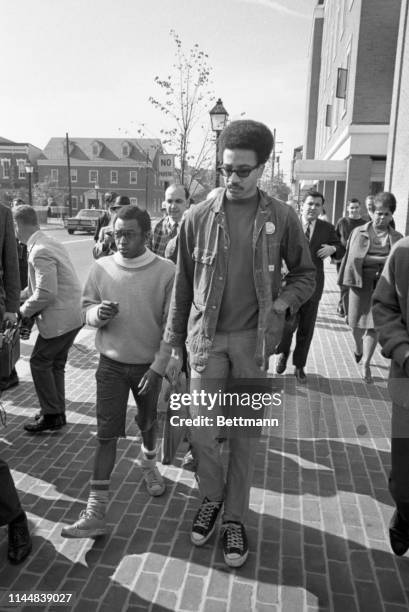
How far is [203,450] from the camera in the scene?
278 cm

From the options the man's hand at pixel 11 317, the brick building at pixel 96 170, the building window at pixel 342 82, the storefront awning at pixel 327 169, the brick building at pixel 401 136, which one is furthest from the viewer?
the brick building at pixel 96 170

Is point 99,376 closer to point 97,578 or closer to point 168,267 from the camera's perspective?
point 168,267

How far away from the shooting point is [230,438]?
2.78 metres

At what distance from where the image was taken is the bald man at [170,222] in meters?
4.34

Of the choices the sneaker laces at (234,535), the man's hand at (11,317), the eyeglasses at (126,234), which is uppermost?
the eyeglasses at (126,234)

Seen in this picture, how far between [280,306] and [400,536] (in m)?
1.43

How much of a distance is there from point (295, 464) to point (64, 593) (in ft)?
6.35

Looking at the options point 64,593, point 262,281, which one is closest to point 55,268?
point 262,281

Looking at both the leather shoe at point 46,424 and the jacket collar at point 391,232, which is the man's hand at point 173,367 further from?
the jacket collar at point 391,232

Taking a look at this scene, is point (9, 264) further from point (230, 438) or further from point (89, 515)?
point (230, 438)

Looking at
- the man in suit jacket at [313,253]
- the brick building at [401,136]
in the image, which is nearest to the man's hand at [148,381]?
the man in suit jacket at [313,253]

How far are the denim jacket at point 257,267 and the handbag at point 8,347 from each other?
1.36m

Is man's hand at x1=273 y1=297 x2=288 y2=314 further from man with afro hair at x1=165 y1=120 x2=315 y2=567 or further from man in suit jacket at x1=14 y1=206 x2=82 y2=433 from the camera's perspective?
man in suit jacket at x1=14 y1=206 x2=82 y2=433

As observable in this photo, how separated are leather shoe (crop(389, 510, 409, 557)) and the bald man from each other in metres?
2.66
